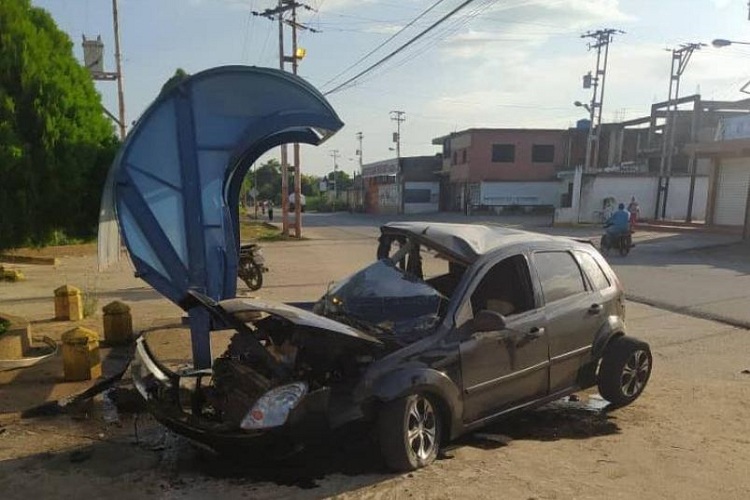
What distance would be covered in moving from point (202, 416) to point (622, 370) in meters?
3.60

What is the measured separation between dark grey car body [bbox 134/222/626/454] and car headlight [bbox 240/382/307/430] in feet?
0.14

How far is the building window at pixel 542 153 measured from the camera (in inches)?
2162

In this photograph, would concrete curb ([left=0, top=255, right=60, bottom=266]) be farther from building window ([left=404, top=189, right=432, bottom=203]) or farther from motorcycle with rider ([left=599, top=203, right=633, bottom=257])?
building window ([left=404, top=189, right=432, bottom=203])

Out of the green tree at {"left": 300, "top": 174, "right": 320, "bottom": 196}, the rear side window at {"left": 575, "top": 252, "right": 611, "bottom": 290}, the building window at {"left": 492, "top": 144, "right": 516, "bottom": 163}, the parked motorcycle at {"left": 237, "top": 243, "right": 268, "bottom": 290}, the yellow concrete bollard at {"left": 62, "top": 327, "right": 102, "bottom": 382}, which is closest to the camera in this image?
the rear side window at {"left": 575, "top": 252, "right": 611, "bottom": 290}

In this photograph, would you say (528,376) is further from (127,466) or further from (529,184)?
(529,184)

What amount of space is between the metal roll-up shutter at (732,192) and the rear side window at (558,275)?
27.1 m

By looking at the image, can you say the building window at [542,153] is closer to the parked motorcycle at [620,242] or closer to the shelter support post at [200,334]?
the parked motorcycle at [620,242]

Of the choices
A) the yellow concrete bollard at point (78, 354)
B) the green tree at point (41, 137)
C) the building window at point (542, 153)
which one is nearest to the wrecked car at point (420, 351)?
the yellow concrete bollard at point (78, 354)

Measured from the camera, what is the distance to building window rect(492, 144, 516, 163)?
54.7m

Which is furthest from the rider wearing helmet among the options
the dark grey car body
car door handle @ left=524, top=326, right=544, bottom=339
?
car door handle @ left=524, top=326, right=544, bottom=339

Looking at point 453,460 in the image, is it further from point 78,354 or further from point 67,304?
point 67,304

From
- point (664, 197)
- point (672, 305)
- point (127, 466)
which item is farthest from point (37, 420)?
point (664, 197)

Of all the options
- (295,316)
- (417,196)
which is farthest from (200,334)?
(417,196)

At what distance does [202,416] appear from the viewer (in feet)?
14.3
